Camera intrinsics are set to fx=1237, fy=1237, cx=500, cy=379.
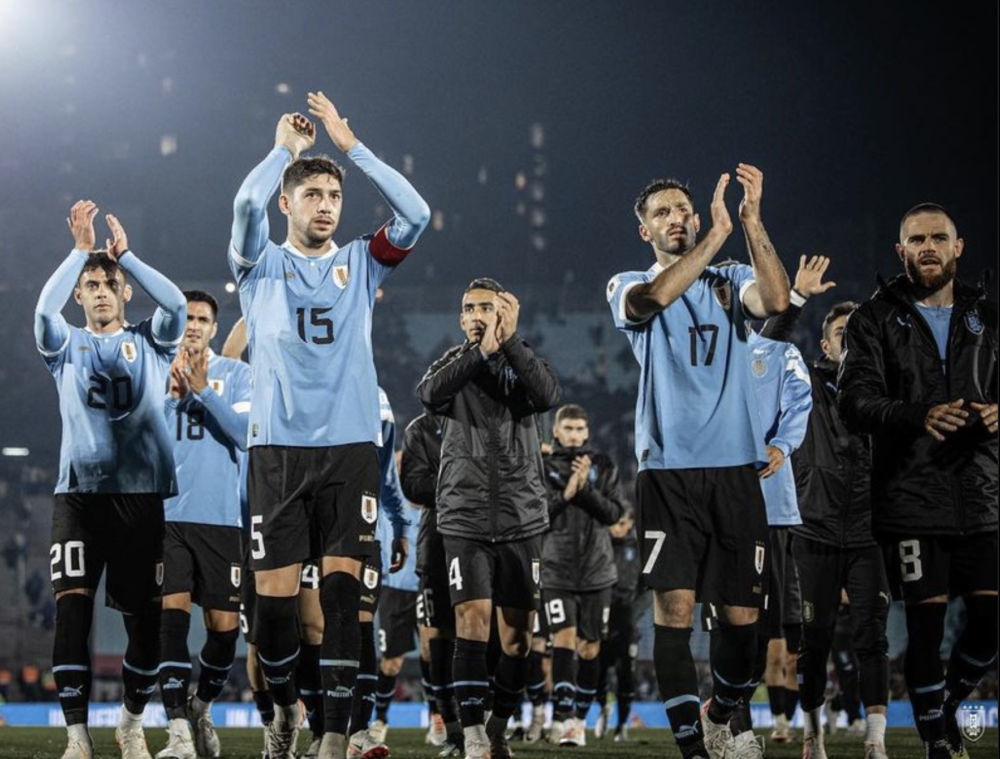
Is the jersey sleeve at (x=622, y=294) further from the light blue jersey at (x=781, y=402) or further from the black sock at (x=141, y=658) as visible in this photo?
the black sock at (x=141, y=658)

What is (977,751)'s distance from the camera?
780 cm

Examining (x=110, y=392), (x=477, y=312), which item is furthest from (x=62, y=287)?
(x=477, y=312)

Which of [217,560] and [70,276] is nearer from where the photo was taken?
[70,276]

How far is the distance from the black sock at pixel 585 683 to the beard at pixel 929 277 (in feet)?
19.5

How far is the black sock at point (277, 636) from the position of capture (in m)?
5.52

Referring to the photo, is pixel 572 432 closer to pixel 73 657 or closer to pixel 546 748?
pixel 546 748

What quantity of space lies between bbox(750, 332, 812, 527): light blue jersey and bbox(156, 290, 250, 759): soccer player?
10.6 ft

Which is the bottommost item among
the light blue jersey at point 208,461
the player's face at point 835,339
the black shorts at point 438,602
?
the black shorts at point 438,602

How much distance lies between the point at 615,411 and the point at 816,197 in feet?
27.5

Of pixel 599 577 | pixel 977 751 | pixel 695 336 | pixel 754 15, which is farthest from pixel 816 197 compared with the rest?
pixel 695 336

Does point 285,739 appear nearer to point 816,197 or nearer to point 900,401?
point 900,401

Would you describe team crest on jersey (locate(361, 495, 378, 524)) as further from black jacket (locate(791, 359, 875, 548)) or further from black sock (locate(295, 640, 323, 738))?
black jacket (locate(791, 359, 875, 548))

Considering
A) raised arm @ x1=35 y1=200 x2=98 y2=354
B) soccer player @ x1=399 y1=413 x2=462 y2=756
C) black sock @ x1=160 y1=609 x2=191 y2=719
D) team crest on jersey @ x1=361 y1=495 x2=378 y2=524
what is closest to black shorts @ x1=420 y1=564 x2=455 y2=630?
soccer player @ x1=399 y1=413 x2=462 y2=756

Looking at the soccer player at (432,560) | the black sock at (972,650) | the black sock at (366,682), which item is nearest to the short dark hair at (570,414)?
the soccer player at (432,560)
